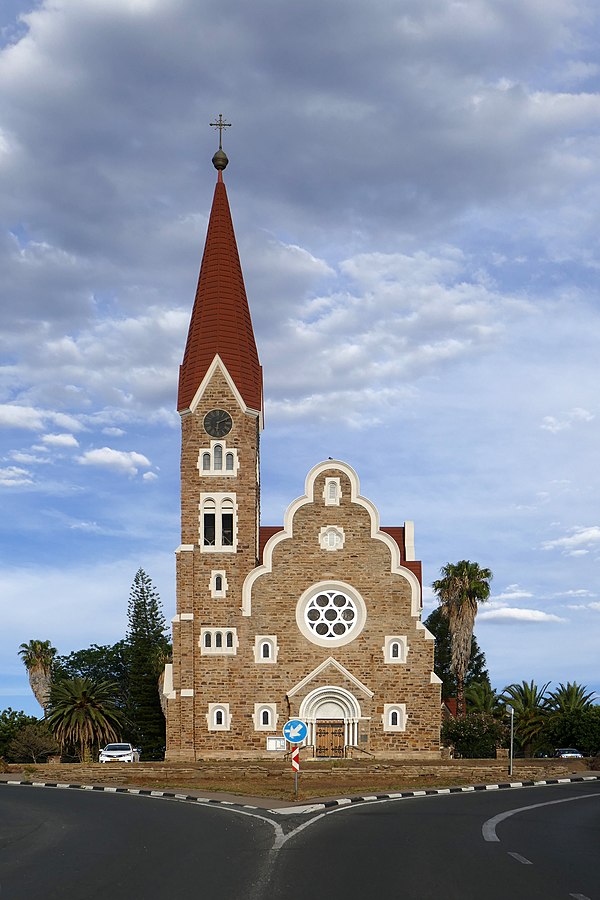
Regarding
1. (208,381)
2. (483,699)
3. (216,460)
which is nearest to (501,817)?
(216,460)

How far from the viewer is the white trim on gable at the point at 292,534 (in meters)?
56.0

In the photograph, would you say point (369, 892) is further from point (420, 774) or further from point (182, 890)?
point (420, 774)

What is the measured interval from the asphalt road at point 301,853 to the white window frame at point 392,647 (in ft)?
89.6

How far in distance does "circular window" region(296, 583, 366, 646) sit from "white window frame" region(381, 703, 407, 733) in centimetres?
374

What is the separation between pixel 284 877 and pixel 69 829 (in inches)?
367

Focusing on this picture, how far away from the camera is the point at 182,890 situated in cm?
1271

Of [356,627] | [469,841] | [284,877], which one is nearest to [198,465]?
[356,627]

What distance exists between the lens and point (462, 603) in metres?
75.2

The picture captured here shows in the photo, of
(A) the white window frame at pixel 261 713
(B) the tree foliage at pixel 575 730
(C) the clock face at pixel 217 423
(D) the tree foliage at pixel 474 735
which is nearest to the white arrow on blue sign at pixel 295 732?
(A) the white window frame at pixel 261 713

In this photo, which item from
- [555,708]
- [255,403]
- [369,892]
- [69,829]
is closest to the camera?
[369,892]

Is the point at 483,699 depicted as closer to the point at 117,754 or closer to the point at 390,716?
the point at 390,716

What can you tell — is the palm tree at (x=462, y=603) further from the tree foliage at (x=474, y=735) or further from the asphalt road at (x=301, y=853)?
the asphalt road at (x=301, y=853)

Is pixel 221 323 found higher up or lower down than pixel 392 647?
higher up

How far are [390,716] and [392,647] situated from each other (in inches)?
129
